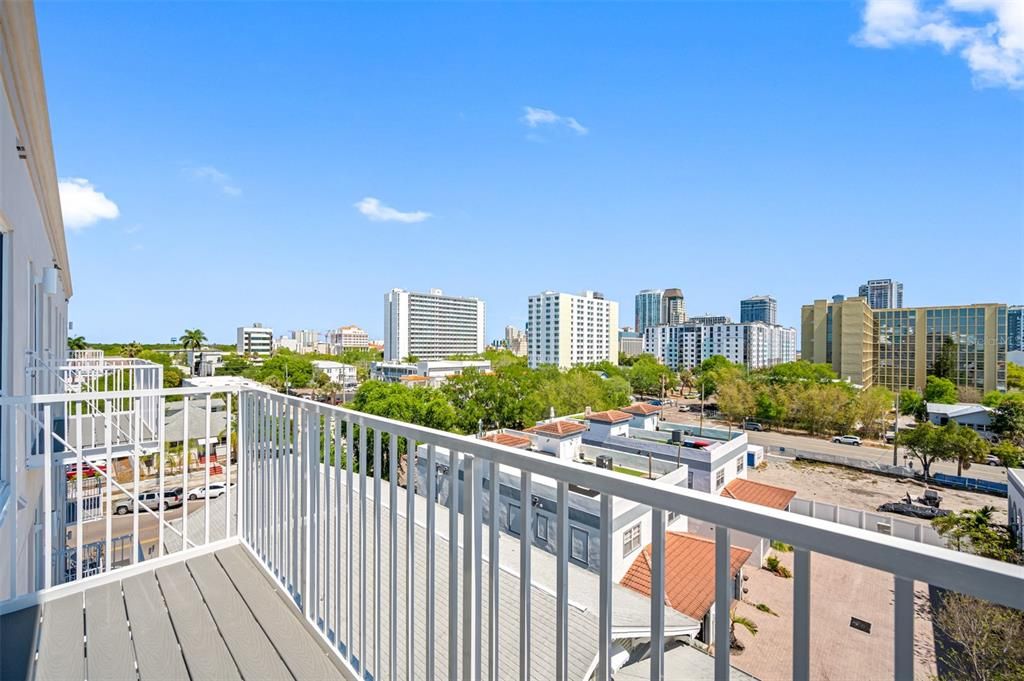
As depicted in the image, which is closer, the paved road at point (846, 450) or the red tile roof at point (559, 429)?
the red tile roof at point (559, 429)

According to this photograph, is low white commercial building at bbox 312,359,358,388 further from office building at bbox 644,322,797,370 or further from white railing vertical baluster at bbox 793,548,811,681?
white railing vertical baluster at bbox 793,548,811,681

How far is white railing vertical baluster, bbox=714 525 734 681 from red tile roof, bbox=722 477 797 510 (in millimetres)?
14150

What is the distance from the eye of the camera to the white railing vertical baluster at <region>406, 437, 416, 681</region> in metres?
1.28

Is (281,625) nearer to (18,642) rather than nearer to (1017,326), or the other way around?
(18,642)

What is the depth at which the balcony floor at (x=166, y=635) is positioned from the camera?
60.6 inches

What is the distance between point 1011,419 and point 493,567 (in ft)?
119

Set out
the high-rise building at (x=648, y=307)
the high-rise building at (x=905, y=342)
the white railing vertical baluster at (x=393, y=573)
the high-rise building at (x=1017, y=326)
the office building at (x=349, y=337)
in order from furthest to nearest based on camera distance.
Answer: the high-rise building at (x=648, y=307), the office building at (x=349, y=337), the high-rise building at (x=1017, y=326), the high-rise building at (x=905, y=342), the white railing vertical baluster at (x=393, y=573)

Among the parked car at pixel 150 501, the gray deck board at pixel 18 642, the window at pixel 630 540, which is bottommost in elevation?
the parked car at pixel 150 501

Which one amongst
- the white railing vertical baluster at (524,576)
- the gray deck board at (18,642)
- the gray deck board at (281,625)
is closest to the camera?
the white railing vertical baluster at (524,576)

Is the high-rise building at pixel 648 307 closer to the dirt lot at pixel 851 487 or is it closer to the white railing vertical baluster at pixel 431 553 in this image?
the dirt lot at pixel 851 487

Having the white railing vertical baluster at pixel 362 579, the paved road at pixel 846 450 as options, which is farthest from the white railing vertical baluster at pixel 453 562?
the paved road at pixel 846 450

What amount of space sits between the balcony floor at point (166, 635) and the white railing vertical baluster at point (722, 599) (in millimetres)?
1444

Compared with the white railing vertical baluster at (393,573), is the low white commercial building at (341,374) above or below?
below

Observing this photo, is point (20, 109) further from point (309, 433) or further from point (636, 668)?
point (636, 668)
